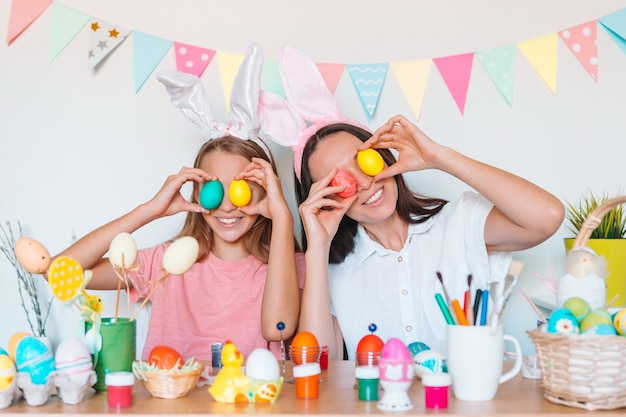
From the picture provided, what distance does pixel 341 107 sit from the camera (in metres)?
2.09

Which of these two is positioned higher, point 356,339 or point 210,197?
point 210,197

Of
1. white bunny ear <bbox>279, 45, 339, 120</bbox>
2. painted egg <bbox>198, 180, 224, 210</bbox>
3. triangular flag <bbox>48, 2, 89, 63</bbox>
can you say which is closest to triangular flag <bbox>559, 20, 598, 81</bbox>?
white bunny ear <bbox>279, 45, 339, 120</bbox>

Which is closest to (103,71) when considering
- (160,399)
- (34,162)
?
(34,162)

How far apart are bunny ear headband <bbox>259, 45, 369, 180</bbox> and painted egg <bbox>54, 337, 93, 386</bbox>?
3.04 ft

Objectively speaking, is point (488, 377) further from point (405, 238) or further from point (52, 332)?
point (52, 332)

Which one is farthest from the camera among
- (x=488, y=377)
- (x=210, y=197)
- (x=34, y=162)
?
(x=34, y=162)

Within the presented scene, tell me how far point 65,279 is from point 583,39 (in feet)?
5.50

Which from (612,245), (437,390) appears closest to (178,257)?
(437,390)

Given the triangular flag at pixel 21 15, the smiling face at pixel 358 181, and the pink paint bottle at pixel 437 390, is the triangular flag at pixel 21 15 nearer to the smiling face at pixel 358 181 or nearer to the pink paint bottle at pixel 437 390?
the smiling face at pixel 358 181

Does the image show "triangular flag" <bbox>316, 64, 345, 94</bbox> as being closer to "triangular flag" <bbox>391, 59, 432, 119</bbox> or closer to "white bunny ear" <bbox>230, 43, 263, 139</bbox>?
"triangular flag" <bbox>391, 59, 432, 119</bbox>

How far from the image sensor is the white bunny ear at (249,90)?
1.73 meters

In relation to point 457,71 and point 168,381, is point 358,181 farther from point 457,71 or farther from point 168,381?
point 168,381

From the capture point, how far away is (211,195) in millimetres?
1693

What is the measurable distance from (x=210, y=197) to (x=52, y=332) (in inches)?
30.0
